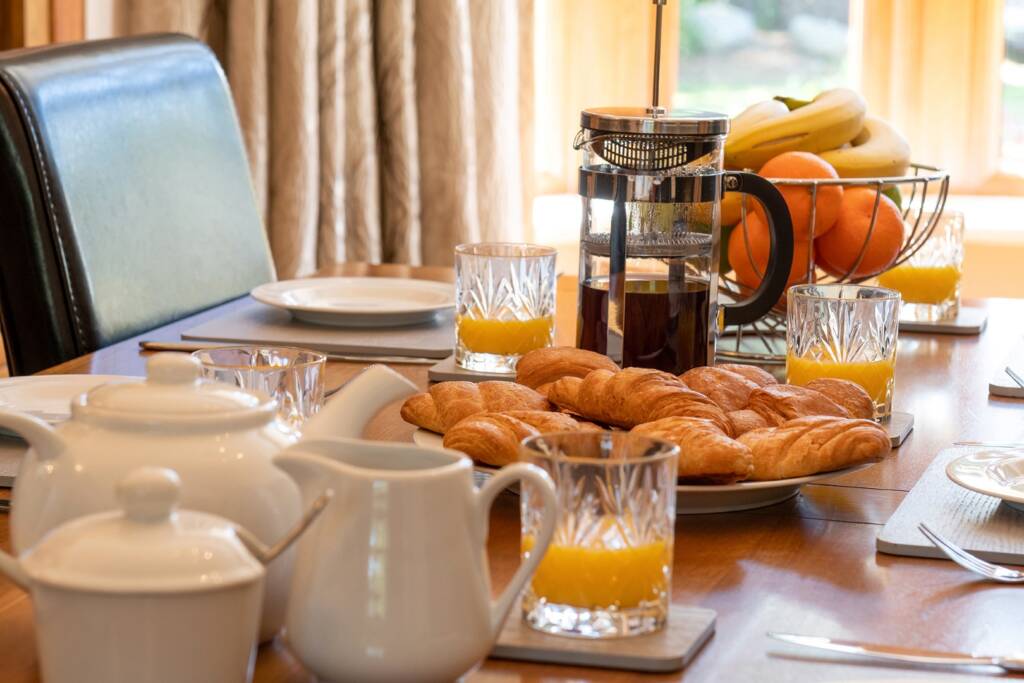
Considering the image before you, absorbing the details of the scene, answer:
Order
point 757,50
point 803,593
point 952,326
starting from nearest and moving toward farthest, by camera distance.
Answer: point 803,593 < point 952,326 < point 757,50

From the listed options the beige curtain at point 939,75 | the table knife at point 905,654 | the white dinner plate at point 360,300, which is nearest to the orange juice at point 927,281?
the white dinner plate at point 360,300

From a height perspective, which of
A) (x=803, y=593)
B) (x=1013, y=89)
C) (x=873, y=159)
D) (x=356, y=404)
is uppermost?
(x=1013, y=89)

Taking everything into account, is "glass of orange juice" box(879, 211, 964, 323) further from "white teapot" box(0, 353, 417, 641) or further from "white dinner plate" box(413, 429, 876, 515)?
"white teapot" box(0, 353, 417, 641)

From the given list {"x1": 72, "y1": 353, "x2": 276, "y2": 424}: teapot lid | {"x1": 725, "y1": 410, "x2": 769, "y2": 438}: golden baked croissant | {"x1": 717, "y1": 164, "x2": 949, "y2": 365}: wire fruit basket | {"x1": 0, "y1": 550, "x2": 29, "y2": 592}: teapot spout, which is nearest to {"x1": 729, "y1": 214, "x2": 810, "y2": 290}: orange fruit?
{"x1": 717, "y1": 164, "x2": 949, "y2": 365}: wire fruit basket

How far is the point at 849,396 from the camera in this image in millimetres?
1025

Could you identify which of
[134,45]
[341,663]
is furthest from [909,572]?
[134,45]

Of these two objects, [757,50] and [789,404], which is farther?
[757,50]

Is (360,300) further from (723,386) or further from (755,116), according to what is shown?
(723,386)

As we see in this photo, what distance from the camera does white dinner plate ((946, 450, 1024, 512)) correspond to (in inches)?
34.9

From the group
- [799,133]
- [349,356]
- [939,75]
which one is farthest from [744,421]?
[939,75]

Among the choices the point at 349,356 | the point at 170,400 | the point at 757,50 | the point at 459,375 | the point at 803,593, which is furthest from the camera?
the point at 757,50

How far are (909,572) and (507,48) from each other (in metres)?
2.28

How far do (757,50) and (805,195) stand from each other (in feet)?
7.02

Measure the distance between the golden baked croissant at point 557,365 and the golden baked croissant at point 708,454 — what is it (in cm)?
22
